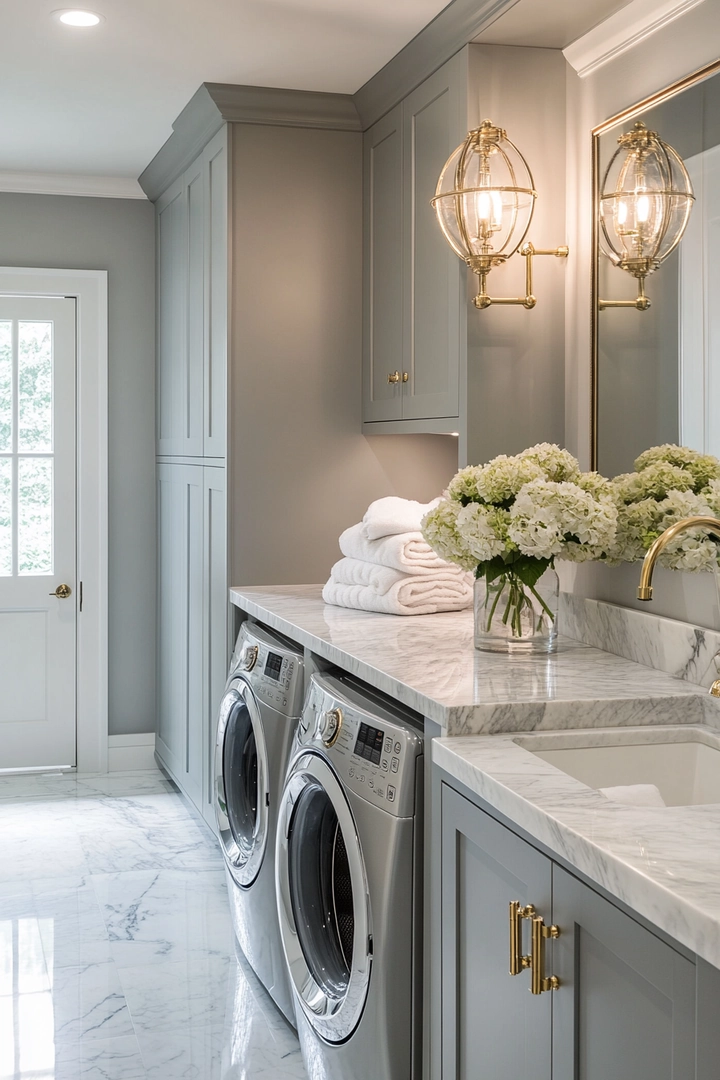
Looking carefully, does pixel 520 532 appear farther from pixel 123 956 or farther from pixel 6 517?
pixel 6 517

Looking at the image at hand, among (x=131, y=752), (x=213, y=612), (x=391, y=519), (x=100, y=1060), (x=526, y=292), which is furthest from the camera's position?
(x=131, y=752)

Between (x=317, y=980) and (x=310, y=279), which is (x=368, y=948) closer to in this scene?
(x=317, y=980)

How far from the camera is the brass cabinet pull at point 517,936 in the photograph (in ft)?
4.69

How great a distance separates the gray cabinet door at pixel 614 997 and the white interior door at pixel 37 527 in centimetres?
364

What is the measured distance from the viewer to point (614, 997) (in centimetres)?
124

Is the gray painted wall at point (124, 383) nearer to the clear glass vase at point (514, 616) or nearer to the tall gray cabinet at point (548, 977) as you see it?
the clear glass vase at point (514, 616)

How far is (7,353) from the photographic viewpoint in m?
4.57

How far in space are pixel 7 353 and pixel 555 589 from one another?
3.07 metres

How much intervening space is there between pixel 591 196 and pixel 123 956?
2.31 meters

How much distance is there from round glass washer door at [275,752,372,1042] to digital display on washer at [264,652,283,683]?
345 millimetres

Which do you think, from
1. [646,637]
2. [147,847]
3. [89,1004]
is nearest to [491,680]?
[646,637]

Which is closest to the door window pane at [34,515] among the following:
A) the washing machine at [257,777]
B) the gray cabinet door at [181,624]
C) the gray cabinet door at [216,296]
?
the gray cabinet door at [181,624]

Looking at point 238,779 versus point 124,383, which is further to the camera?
point 124,383

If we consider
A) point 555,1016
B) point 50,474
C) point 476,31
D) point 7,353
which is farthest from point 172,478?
point 555,1016
